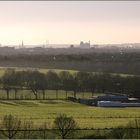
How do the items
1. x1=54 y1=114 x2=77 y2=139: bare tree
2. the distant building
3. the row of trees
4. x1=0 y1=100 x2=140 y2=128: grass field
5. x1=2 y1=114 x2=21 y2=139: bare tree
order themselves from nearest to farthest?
x1=2 y1=114 x2=21 y2=139: bare tree → x1=54 y1=114 x2=77 y2=139: bare tree → x1=0 y1=100 x2=140 y2=128: grass field → the row of trees → the distant building

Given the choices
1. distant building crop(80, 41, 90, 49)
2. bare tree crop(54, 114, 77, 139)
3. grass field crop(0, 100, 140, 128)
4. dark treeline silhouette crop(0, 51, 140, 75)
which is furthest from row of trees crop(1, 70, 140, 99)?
distant building crop(80, 41, 90, 49)

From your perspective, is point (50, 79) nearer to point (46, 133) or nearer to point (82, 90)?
point (82, 90)

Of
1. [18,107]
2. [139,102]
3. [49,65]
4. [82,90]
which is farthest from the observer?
[49,65]

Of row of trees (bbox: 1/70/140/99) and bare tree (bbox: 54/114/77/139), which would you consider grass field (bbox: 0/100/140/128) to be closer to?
bare tree (bbox: 54/114/77/139)

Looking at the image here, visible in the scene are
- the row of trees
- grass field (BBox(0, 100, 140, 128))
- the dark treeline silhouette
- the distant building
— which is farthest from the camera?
the distant building

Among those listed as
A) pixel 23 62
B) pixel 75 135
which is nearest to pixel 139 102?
pixel 75 135

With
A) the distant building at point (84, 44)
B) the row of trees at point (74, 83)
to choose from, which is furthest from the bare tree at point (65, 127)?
the distant building at point (84, 44)

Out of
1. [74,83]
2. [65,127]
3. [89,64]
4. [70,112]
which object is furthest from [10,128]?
[89,64]

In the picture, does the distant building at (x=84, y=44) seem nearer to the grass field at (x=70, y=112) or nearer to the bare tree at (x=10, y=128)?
the grass field at (x=70, y=112)
